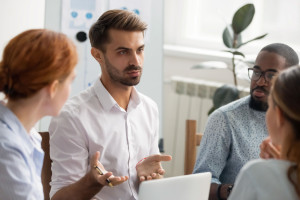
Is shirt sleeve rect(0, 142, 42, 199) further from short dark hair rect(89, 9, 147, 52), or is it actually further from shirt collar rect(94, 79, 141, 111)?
short dark hair rect(89, 9, 147, 52)

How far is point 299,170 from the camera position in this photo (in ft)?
3.95

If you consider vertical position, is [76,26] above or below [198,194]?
above

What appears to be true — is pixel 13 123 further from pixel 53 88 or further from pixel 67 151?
pixel 67 151

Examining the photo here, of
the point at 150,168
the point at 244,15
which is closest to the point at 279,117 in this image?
the point at 150,168

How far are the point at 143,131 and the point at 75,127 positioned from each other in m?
0.30

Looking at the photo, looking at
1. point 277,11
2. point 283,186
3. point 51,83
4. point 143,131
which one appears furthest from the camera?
point 277,11

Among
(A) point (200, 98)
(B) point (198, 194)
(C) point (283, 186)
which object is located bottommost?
(A) point (200, 98)

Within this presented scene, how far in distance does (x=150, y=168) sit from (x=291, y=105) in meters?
0.73

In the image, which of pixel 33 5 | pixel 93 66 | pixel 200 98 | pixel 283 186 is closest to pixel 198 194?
pixel 283 186

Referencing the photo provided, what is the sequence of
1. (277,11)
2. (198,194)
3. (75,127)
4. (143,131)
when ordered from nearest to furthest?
A: (198,194), (75,127), (143,131), (277,11)

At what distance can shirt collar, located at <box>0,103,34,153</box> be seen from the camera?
1373 millimetres

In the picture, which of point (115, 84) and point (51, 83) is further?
Answer: point (115, 84)

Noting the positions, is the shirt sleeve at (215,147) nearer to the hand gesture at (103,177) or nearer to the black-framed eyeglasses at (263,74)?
the black-framed eyeglasses at (263,74)

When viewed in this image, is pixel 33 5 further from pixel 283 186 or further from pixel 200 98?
pixel 283 186
